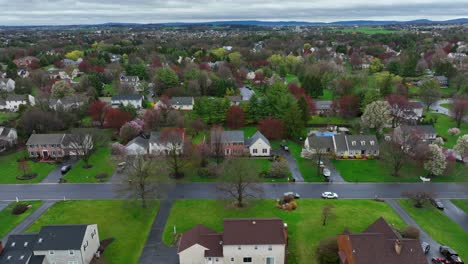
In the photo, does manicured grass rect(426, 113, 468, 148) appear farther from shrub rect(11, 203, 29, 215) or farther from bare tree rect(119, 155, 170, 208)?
shrub rect(11, 203, 29, 215)

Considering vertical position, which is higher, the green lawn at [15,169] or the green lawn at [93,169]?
the green lawn at [93,169]

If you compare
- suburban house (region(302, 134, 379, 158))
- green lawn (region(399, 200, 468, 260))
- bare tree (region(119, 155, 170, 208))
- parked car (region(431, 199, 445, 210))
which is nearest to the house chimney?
green lawn (region(399, 200, 468, 260))

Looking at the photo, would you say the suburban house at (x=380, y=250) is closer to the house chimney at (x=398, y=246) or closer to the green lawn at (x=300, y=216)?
the house chimney at (x=398, y=246)

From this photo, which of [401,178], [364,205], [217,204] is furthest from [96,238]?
[401,178]

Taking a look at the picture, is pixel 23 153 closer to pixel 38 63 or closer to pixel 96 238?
pixel 96 238

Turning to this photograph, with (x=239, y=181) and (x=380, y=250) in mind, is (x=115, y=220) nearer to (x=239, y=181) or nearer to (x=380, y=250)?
(x=239, y=181)

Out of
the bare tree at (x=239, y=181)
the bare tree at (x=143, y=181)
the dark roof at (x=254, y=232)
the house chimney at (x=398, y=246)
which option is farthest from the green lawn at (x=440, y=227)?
the bare tree at (x=143, y=181)

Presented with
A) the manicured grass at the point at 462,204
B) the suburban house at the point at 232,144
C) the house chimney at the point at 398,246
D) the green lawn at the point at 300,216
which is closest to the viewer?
the house chimney at the point at 398,246

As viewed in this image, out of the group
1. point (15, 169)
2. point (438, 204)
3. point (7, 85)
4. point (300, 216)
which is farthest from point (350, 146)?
point (7, 85)
